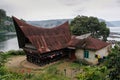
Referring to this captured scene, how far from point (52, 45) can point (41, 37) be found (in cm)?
185

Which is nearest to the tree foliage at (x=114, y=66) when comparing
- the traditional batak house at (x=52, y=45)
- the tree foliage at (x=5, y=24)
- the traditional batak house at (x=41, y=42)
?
the traditional batak house at (x=52, y=45)

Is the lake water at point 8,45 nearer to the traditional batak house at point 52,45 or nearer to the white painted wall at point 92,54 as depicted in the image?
the traditional batak house at point 52,45

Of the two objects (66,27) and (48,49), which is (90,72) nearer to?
(48,49)

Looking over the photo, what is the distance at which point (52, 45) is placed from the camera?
24.6m

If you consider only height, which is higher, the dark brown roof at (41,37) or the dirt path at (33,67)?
the dark brown roof at (41,37)

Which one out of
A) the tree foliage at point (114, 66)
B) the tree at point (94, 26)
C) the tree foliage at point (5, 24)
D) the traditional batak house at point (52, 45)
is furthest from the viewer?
the tree foliage at point (5, 24)

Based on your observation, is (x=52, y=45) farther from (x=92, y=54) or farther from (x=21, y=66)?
(x=92, y=54)

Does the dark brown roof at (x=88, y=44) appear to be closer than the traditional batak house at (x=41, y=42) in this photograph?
No

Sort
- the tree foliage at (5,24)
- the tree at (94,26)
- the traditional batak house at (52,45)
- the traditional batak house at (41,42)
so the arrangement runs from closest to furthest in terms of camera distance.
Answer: the traditional batak house at (41,42)
the traditional batak house at (52,45)
the tree at (94,26)
the tree foliage at (5,24)

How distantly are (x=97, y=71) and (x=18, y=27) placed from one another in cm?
1670

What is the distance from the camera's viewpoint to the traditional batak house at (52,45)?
23.4 meters

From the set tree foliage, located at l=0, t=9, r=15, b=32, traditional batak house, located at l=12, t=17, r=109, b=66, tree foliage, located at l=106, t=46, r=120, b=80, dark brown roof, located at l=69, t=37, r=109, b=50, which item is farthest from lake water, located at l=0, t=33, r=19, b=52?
tree foliage, located at l=106, t=46, r=120, b=80

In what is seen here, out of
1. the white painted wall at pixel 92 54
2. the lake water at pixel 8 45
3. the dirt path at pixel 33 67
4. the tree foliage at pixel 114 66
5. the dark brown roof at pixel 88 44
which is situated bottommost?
A: the lake water at pixel 8 45

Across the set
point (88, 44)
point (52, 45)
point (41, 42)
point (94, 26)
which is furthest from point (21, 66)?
point (94, 26)
